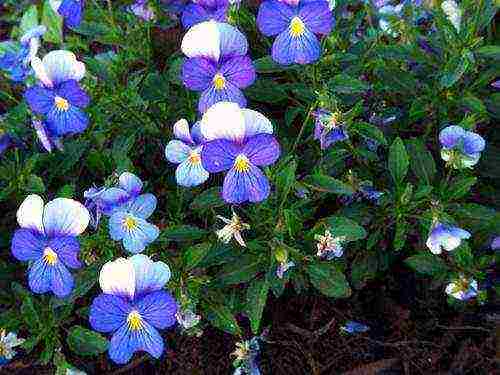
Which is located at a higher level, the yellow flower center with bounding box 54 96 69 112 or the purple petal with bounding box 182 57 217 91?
the purple petal with bounding box 182 57 217 91

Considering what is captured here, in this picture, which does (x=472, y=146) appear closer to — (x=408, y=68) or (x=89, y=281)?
(x=408, y=68)

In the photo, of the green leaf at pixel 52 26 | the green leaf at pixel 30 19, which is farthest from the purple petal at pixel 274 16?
the green leaf at pixel 30 19

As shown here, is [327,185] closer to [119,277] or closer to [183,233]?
[183,233]

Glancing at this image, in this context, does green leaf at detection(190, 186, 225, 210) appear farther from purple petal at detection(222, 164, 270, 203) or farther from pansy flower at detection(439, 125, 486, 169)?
pansy flower at detection(439, 125, 486, 169)

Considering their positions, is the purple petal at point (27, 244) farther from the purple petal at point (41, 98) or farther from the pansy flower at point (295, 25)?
the pansy flower at point (295, 25)

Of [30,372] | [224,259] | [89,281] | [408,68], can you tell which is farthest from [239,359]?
[408,68]

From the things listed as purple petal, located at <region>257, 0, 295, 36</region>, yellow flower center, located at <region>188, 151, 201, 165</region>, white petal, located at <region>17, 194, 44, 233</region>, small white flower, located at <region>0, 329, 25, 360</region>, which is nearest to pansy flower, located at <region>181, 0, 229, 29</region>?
purple petal, located at <region>257, 0, 295, 36</region>
